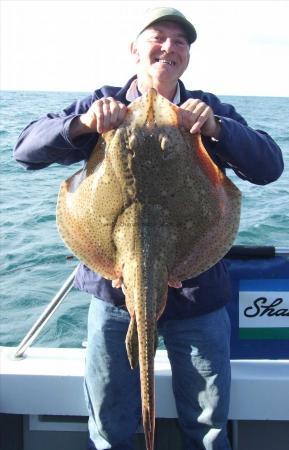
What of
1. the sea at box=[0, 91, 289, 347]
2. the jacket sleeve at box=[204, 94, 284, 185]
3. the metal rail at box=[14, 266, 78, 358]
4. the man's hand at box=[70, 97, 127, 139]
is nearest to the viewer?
the man's hand at box=[70, 97, 127, 139]

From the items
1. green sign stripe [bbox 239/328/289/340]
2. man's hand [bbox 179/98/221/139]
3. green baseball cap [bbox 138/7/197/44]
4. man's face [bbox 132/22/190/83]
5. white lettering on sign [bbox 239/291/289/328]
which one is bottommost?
green sign stripe [bbox 239/328/289/340]

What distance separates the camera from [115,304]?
122 inches

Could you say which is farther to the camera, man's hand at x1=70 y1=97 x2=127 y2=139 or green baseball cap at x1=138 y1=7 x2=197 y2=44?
green baseball cap at x1=138 y1=7 x2=197 y2=44

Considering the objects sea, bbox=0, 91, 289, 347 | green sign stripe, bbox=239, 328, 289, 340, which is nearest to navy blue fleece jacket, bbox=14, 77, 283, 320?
green sign stripe, bbox=239, 328, 289, 340

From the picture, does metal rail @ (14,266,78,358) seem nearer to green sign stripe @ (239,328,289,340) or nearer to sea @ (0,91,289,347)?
sea @ (0,91,289,347)

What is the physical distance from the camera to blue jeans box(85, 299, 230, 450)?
313 cm

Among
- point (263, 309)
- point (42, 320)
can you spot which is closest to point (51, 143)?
point (42, 320)

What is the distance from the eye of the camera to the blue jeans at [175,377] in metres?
3.13

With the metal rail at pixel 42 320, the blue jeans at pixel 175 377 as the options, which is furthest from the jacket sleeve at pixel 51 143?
the metal rail at pixel 42 320

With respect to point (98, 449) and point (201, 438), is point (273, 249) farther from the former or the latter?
point (98, 449)

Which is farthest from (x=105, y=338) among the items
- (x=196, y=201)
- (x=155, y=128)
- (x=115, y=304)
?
(x=155, y=128)

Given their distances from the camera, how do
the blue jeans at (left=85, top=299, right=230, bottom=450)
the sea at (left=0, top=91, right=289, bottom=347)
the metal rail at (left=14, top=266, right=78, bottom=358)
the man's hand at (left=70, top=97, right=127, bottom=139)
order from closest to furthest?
the man's hand at (left=70, top=97, right=127, bottom=139)
the blue jeans at (left=85, top=299, right=230, bottom=450)
the metal rail at (left=14, top=266, right=78, bottom=358)
the sea at (left=0, top=91, right=289, bottom=347)

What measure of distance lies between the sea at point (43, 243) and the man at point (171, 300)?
1006mm

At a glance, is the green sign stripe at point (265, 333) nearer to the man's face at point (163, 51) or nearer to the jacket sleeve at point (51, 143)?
the jacket sleeve at point (51, 143)
